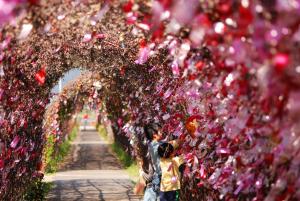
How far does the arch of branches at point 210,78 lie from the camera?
252 centimetres

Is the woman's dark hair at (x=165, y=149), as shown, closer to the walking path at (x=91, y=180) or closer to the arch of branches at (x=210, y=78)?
the arch of branches at (x=210, y=78)

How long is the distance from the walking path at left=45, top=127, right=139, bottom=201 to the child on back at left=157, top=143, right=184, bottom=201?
413 cm

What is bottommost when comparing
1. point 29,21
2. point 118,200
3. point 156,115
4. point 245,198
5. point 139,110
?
point 118,200

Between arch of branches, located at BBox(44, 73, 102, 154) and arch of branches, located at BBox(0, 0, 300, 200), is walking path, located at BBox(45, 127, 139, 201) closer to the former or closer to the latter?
arch of branches, located at BBox(44, 73, 102, 154)

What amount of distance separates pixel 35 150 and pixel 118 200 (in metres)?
2.60

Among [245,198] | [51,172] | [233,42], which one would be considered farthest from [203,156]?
[51,172]

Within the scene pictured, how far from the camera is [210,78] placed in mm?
3555

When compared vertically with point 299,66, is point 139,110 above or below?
below

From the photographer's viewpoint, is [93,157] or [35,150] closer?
[35,150]

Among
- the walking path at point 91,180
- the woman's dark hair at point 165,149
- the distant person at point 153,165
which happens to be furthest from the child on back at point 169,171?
the walking path at point 91,180

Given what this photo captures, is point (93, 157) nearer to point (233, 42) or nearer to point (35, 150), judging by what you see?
point (35, 150)

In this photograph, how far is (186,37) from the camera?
11.4 ft

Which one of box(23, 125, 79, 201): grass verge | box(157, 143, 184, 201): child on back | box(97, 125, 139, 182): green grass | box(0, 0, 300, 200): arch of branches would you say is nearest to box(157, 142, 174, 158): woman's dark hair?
box(157, 143, 184, 201): child on back

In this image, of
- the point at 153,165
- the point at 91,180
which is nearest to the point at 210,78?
the point at 153,165
